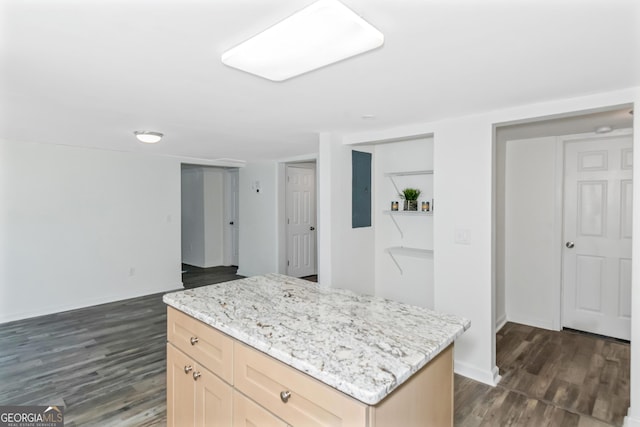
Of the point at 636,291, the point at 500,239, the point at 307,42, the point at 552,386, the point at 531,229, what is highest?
the point at 307,42

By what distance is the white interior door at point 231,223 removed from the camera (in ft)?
24.0

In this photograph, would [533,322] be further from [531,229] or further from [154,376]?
[154,376]

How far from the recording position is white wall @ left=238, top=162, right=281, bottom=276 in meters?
5.99

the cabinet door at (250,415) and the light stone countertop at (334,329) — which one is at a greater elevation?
the light stone countertop at (334,329)

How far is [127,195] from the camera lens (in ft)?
16.3

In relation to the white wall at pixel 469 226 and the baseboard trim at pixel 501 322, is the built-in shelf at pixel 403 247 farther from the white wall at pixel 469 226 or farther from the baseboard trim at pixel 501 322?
the baseboard trim at pixel 501 322

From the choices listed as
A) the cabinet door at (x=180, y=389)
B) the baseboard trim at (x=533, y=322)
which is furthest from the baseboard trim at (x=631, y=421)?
the cabinet door at (x=180, y=389)

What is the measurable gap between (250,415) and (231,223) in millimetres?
6217

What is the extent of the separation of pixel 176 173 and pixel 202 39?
4.33 meters

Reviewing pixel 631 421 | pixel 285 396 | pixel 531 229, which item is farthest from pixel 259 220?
pixel 631 421

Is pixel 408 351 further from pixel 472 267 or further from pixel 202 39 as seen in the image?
pixel 472 267

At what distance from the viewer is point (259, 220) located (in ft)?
20.6

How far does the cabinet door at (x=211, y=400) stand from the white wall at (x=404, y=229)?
268 cm

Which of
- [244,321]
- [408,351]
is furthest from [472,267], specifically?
[244,321]
